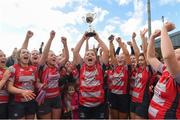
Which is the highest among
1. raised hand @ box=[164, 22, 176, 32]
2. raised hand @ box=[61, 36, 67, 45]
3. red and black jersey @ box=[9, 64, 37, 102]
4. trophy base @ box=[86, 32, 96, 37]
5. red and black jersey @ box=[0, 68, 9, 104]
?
trophy base @ box=[86, 32, 96, 37]

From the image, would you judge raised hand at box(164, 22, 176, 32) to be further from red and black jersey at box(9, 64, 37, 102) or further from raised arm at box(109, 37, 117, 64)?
raised arm at box(109, 37, 117, 64)

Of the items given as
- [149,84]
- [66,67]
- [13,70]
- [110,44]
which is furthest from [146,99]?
[13,70]

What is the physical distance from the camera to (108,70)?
6801 millimetres

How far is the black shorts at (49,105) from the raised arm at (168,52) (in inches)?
146

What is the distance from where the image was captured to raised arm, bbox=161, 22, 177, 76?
3041mm

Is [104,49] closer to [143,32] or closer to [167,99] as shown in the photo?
[143,32]

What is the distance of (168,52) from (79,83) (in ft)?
12.0

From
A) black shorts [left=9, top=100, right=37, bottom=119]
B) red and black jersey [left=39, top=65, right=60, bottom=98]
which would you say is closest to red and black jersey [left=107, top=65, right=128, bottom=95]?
red and black jersey [left=39, top=65, right=60, bottom=98]

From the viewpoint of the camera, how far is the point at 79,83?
21.3 feet

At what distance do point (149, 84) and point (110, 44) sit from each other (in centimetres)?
139

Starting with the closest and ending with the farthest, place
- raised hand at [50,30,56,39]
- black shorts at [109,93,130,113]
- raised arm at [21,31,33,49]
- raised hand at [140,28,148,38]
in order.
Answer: raised hand at [140,28,148,38] < raised hand at [50,30,56,39] < raised arm at [21,31,33,49] < black shorts at [109,93,130,113]

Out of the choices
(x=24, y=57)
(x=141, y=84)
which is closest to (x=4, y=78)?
(x=24, y=57)

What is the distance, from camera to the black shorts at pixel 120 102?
679 cm

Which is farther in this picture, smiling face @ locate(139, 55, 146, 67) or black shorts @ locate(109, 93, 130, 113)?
black shorts @ locate(109, 93, 130, 113)
